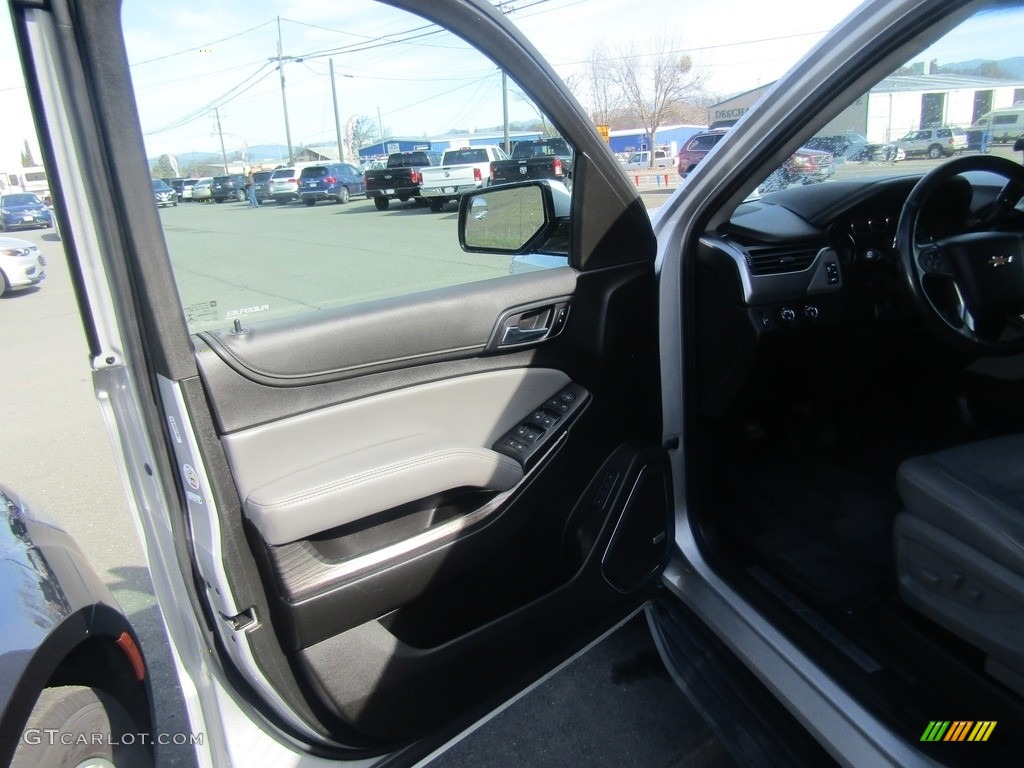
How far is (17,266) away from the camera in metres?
10.7

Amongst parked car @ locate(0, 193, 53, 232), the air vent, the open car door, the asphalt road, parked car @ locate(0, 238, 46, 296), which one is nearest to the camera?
the open car door

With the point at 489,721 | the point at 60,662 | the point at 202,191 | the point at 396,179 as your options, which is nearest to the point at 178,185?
the point at 202,191

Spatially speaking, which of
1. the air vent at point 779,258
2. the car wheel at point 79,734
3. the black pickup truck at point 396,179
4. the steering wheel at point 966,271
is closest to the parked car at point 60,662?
the car wheel at point 79,734

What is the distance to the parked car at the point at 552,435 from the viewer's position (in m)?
1.33


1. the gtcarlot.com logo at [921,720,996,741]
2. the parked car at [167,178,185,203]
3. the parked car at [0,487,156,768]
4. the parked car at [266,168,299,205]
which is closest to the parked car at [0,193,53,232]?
the parked car at [266,168,299,205]

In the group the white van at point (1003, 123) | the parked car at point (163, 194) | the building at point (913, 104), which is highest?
the building at point (913, 104)

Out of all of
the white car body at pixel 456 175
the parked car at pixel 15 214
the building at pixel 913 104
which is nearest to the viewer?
the building at pixel 913 104

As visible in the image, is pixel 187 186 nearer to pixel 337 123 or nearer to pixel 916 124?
pixel 337 123

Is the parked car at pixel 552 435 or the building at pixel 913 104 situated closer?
the parked car at pixel 552 435

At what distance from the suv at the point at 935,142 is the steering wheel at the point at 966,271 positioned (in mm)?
73

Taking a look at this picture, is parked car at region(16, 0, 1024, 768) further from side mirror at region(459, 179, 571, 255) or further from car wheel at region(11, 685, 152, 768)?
car wheel at region(11, 685, 152, 768)

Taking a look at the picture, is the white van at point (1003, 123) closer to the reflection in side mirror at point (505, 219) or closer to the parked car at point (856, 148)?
the parked car at point (856, 148)

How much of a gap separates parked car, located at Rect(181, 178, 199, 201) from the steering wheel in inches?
73.6

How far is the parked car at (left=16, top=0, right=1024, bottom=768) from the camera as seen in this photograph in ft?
4.36
